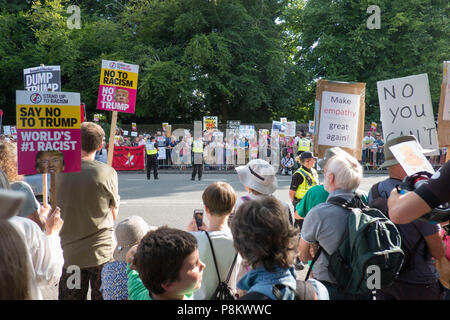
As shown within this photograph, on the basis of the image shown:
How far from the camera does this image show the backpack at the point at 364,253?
2.37 m

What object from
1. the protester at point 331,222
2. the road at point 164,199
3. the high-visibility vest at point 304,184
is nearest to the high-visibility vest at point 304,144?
the road at point 164,199

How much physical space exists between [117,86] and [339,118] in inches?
117

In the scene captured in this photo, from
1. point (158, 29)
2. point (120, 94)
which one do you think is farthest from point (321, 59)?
point (120, 94)

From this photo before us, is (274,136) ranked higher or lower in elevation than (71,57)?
lower

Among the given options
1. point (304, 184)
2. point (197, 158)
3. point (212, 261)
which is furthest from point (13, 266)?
point (197, 158)

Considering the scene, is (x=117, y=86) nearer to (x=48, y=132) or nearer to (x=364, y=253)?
(x=48, y=132)

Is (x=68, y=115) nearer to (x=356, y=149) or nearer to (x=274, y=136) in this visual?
(x=356, y=149)

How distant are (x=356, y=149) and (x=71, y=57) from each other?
27246 mm

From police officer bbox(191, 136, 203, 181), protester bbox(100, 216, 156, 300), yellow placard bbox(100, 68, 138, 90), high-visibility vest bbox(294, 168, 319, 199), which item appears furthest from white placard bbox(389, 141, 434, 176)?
police officer bbox(191, 136, 203, 181)

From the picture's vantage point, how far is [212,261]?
97.7 inches

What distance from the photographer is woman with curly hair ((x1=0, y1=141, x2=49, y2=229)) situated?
3.03 metres

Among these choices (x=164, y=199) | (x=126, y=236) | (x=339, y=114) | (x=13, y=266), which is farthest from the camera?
(x=164, y=199)

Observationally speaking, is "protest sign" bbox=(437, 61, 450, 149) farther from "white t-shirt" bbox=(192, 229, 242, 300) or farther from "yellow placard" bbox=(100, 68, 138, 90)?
"yellow placard" bbox=(100, 68, 138, 90)
